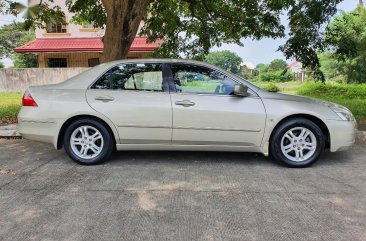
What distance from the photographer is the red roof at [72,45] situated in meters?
26.0

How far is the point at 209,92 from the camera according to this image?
5.73 meters

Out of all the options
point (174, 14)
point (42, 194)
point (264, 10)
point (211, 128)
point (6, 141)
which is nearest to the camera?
point (42, 194)

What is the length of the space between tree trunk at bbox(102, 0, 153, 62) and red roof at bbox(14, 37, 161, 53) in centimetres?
1621

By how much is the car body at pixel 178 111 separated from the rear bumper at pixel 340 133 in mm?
14

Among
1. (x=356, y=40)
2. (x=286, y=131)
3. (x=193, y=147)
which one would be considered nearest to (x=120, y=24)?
(x=193, y=147)

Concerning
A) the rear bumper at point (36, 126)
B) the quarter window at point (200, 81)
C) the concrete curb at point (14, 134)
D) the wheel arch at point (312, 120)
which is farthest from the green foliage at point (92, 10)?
the wheel arch at point (312, 120)

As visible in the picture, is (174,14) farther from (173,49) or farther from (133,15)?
(133,15)

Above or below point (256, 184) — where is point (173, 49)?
above

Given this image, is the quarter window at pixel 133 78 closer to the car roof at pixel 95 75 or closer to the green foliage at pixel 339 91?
the car roof at pixel 95 75

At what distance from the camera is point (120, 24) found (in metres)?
9.15

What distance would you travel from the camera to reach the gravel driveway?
11.6 feet

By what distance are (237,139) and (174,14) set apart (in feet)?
28.6

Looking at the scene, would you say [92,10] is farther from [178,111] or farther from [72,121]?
[178,111]

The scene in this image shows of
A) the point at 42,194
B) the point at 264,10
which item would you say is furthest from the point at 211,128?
the point at 264,10
